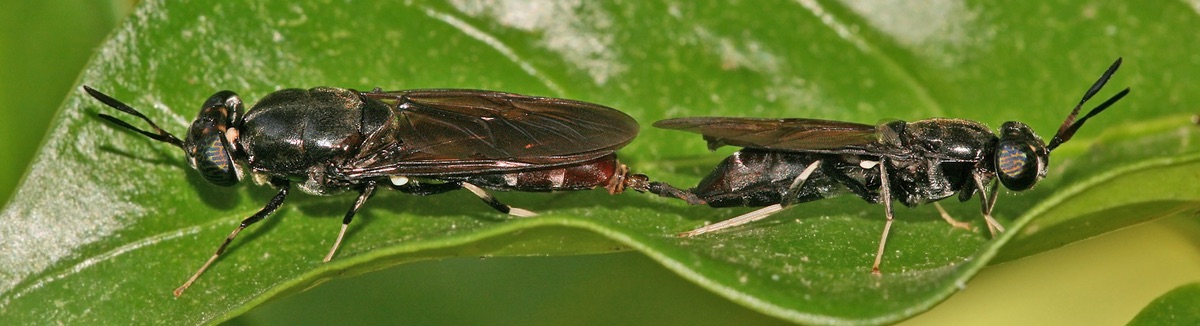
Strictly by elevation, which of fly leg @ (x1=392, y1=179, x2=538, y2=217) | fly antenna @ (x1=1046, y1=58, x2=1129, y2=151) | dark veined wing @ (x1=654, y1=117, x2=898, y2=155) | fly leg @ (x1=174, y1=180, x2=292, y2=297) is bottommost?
fly leg @ (x1=174, y1=180, x2=292, y2=297)

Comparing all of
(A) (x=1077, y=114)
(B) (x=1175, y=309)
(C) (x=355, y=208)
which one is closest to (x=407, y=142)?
(C) (x=355, y=208)

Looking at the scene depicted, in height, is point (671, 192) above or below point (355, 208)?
above

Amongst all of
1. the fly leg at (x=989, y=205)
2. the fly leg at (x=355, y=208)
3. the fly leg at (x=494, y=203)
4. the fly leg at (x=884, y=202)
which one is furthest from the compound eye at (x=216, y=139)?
the fly leg at (x=989, y=205)

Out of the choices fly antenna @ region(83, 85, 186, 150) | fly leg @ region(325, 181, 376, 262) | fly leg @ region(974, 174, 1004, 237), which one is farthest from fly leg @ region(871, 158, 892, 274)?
fly antenna @ region(83, 85, 186, 150)

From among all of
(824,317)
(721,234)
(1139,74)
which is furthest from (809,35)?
(824,317)

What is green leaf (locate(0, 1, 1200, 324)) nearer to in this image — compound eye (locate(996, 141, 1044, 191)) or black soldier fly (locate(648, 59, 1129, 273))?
black soldier fly (locate(648, 59, 1129, 273))

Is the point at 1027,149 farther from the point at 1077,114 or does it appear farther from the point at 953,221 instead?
the point at 953,221

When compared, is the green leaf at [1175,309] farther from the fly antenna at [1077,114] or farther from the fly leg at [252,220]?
the fly leg at [252,220]

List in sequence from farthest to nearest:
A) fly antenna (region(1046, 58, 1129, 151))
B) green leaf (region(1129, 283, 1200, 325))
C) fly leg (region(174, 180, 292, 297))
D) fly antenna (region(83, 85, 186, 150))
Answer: fly antenna (region(1046, 58, 1129, 151)) < fly antenna (region(83, 85, 186, 150)) < fly leg (region(174, 180, 292, 297)) < green leaf (region(1129, 283, 1200, 325))
